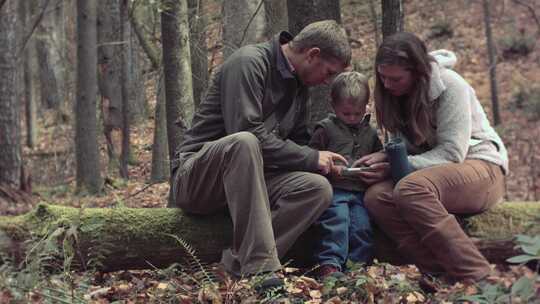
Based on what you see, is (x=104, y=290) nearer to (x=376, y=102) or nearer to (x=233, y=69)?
(x=233, y=69)

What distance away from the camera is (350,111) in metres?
4.88

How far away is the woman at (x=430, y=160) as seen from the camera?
4520 millimetres

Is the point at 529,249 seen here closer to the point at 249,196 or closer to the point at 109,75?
the point at 249,196

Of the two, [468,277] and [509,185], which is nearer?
[468,277]

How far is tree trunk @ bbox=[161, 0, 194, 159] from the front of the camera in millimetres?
7230

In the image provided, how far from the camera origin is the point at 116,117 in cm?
1541

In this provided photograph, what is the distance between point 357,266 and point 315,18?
7.11 ft

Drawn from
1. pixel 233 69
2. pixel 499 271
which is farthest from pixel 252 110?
pixel 499 271

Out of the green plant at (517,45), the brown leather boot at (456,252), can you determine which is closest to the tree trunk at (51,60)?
the green plant at (517,45)

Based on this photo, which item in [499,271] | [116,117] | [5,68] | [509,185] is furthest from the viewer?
[116,117]

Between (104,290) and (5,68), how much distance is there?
797 cm

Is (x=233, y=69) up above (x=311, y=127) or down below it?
above

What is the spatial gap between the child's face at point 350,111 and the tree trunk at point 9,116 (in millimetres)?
7351

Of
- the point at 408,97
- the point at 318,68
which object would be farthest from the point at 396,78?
the point at 318,68
